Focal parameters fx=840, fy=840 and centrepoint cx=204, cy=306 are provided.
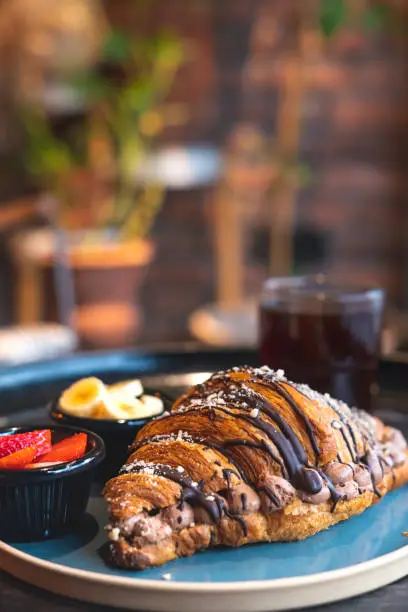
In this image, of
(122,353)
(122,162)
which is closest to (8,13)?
(122,162)

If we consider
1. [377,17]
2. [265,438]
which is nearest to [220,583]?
[265,438]

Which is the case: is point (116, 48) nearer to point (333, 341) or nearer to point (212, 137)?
point (212, 137)

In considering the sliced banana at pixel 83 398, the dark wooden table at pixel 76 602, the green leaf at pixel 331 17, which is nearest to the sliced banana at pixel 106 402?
the sliced banana at pixel 83 398

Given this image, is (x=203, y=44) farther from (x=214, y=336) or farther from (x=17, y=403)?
(x=17, y=403)

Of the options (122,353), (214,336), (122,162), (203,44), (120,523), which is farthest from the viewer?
(203,44)

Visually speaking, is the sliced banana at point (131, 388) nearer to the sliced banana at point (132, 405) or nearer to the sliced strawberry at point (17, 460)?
the sliced banana at point (132, 405)
